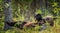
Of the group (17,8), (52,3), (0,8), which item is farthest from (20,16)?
(52,3)

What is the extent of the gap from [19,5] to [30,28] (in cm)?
46

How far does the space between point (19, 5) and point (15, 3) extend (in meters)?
0.08

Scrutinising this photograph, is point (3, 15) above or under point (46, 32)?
above

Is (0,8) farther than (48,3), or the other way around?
(48,3)

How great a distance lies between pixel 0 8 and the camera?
3.05 metres

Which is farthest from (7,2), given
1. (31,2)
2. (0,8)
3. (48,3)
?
(48,3)

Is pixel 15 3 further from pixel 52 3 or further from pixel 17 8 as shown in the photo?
pixel 52 3

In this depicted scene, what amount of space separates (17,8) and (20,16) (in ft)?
0.54

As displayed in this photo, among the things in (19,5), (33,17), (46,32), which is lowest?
(46,32)

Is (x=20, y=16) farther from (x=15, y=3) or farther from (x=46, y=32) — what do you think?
(x=46, y=32)

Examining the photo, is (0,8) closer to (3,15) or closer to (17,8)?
(3,15)

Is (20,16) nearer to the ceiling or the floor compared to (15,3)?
nearer to the floor

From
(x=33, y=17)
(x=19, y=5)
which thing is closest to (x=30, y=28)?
(x=33, y=17)

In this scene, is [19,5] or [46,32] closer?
[46,32]
